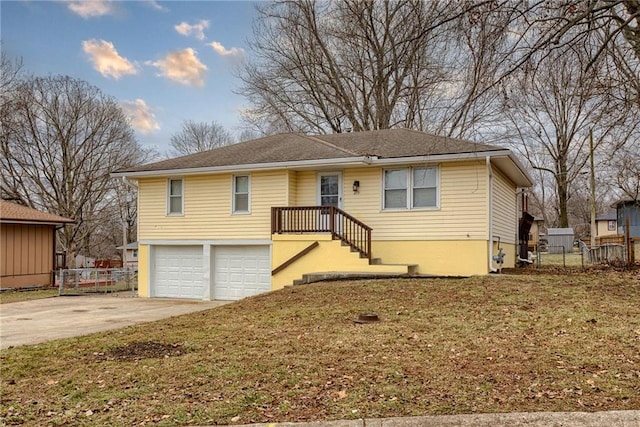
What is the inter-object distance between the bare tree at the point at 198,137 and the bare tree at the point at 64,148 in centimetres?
1231

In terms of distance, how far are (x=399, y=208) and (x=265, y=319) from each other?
7.26m

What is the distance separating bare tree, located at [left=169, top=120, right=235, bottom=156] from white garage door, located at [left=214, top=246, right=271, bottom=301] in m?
31.2

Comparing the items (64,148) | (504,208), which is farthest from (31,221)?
(504,208)

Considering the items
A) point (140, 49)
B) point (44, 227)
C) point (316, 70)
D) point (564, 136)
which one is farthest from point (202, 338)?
point (564, 136)

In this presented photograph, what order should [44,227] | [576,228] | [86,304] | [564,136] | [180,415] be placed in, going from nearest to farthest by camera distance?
[180,415] → [86,304] → [44,227] → [564,136] → [576,228]

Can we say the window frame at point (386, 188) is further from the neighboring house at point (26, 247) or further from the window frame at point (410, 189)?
the neighboring house at point (26, 247)

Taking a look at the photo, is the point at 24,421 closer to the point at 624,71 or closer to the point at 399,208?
the point at 624,71

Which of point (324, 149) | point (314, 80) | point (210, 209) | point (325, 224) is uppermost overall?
point (314, 80)

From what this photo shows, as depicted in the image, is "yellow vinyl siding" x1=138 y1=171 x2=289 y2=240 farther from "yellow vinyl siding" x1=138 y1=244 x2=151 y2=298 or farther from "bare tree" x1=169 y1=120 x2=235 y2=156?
"bare tree" x1=169 y1=120 x2=235 y2=156

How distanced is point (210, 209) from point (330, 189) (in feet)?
13.0

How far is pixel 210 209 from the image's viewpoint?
56.0ft

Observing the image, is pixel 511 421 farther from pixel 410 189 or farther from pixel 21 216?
pixel 21 216

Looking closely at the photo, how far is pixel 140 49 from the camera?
1709cm

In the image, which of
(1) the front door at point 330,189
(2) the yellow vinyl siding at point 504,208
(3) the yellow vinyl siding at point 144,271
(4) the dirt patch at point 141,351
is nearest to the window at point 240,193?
(1) the front door at point 330,189
